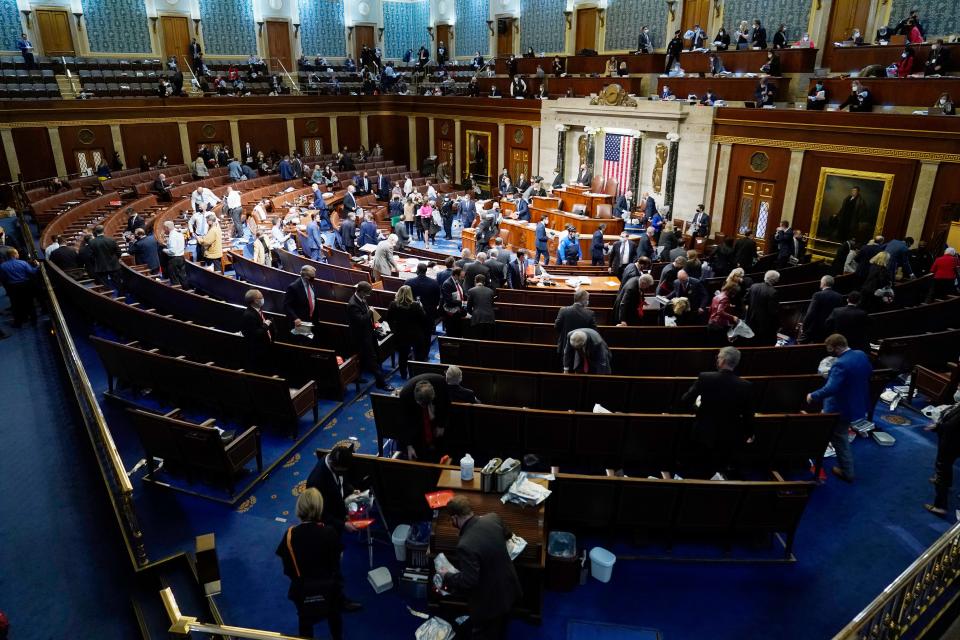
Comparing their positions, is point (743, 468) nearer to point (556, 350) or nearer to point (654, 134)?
point (556, 350)

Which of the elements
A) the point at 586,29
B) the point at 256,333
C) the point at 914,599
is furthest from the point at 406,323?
the point at 586,29

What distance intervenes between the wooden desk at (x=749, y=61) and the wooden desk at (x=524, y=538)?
15523mm

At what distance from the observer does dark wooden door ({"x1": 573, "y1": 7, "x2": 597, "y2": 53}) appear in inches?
931

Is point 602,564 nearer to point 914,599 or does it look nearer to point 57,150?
point 914,599

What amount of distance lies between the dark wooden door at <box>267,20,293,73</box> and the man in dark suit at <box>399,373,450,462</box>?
2676cm

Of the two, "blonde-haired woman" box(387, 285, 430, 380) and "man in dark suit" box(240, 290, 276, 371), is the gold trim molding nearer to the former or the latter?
"blonde-haired woman" box(387, 285, 430, 380)

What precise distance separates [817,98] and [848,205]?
2.61 m

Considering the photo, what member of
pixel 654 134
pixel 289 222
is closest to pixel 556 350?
pixel 289 222

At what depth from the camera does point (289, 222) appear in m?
15.6

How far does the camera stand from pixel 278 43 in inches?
1121

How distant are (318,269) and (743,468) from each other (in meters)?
8.73

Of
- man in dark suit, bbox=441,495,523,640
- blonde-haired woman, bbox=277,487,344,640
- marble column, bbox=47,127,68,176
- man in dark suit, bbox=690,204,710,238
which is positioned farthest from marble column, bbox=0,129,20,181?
man in dark suit, bbox=441,495,523,640

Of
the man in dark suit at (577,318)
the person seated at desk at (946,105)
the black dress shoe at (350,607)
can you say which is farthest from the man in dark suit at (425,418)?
the person seated at desk at (946,105)

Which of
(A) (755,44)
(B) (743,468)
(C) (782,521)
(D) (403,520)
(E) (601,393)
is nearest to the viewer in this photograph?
(C) (782,521)
